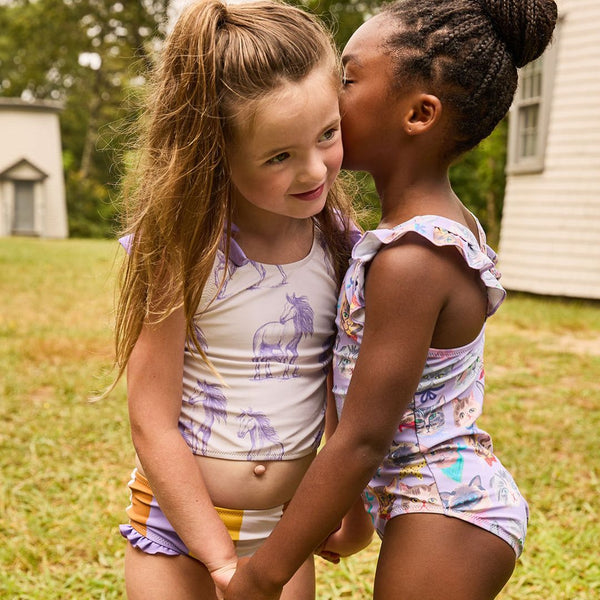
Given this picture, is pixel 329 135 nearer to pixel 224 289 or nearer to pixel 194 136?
pixel 194 136

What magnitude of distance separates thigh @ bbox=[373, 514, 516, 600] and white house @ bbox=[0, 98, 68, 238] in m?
25.7

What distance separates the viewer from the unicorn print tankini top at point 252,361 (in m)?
1.69

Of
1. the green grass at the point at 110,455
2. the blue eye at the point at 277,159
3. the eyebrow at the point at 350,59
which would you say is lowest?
the green grass at the point at 110,455

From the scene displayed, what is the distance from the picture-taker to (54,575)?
292 cm

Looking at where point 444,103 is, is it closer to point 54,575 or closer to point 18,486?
point 54,575

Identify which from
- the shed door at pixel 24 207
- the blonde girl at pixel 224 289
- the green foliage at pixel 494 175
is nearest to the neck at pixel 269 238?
the blonde girl at pixel 224 289

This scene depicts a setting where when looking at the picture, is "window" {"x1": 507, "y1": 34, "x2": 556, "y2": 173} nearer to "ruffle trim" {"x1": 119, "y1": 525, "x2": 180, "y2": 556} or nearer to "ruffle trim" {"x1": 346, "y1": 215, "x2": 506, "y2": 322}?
"ruffle trim" {"x1": 346, "y1": 215, "x2": 506, "y2": 322}

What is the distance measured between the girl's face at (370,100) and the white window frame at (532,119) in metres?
8.69

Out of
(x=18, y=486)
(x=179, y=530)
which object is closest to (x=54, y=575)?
(x=18, y=486)

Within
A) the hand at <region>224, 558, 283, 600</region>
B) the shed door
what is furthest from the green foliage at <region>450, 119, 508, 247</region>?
the shed door

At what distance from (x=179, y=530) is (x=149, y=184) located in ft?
2.36

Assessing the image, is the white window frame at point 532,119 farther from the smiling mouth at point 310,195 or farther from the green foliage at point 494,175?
the smiling mouth at point 310,195

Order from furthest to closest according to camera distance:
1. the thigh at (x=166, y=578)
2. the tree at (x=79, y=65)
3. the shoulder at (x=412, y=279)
Answer: the tree at (x=79, y=65) < the thigh at (x=166, y=578) < the shoulder at (x=412, y=279)

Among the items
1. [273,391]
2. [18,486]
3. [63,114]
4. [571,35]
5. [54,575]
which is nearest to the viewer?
[273,391]
